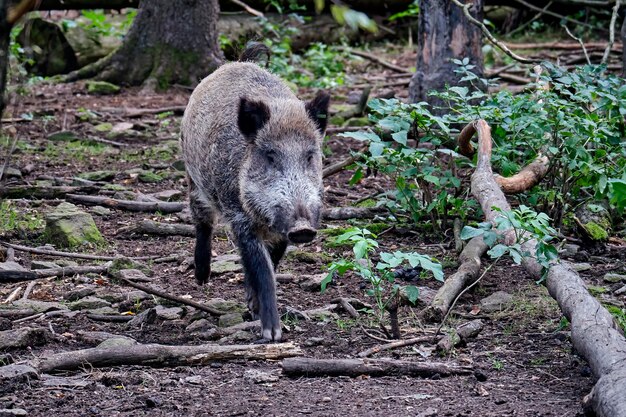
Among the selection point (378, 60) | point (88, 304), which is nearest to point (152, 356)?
point (88, 304)

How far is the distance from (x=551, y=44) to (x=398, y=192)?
903cm

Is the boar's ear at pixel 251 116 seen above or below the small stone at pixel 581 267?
above

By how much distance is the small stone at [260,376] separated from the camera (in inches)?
163

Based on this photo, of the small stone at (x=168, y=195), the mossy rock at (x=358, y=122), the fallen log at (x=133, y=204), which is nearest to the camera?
the fallen log at (x=133, y=204)

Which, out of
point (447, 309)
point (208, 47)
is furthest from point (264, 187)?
point (208, 47)

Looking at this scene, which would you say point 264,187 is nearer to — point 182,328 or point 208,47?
point 182,328

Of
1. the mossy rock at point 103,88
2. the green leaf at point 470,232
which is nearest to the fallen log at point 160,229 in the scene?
the green leaf at point 470,232

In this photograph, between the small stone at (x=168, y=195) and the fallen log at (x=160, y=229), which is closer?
the fallen log at (x=160, y=229)

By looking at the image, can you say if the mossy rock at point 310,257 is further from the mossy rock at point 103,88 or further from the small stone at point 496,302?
the mossy rock at point 103,88

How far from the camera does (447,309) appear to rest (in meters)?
5.07

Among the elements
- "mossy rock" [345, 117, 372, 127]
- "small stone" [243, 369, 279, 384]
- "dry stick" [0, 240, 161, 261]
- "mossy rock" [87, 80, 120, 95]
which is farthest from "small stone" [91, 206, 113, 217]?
"mossy rock" [87, 80, 120, 95]

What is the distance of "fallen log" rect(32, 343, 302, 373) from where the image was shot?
415cm

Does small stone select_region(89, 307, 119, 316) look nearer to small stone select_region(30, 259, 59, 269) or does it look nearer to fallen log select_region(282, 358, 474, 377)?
small stone select_region(30, 259, 59, 269)

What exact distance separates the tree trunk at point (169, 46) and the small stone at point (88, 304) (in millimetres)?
6507
